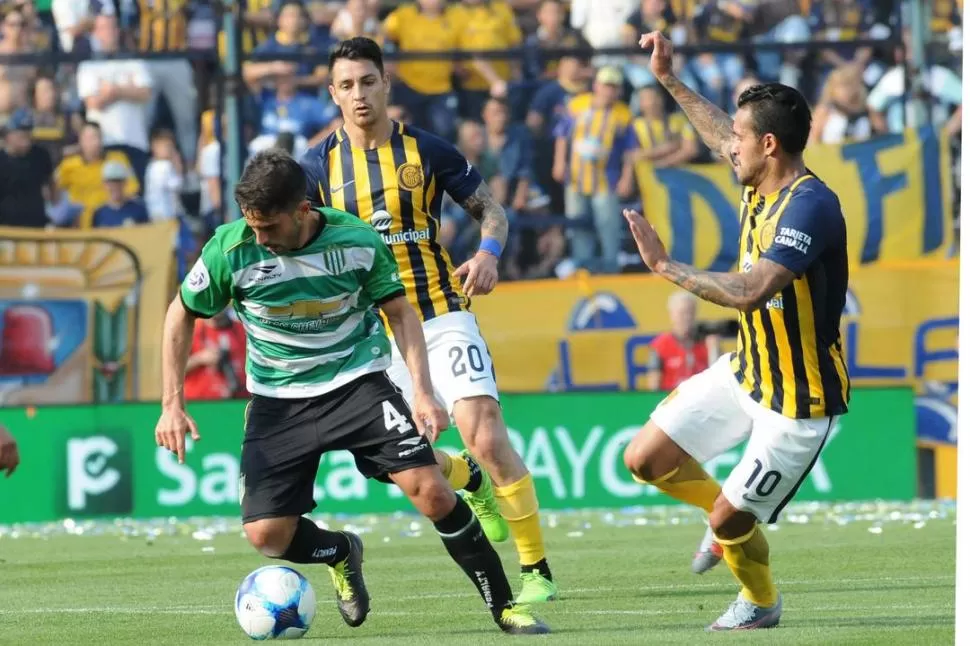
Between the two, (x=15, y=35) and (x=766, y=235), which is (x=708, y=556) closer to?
(x=766, y=235)

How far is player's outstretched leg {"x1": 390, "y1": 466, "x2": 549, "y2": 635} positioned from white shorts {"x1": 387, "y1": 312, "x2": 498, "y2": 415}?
159cm

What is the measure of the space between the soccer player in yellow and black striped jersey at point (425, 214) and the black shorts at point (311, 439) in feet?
4.64

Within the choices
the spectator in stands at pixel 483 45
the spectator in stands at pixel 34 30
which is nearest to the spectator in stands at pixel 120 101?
the spectator in stands at pixel 34 30

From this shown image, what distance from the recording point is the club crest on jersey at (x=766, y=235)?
7.03m

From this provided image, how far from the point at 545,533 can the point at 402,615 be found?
498 centimetres

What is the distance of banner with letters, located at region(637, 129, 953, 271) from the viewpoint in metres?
16.2

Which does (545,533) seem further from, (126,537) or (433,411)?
(433,411)

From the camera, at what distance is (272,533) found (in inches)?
281

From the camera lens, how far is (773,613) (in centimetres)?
720

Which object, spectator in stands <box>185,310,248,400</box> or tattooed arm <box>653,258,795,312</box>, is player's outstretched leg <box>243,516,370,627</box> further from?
spectator in stands <box>185,310,248,400</box>

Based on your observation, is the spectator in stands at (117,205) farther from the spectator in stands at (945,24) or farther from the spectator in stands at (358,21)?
the spectator in stands at (945,24)

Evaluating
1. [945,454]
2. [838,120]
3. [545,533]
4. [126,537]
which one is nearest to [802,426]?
[545,533]

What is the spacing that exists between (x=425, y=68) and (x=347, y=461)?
12.9 ft

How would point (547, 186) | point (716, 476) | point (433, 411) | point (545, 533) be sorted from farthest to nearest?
1. point (547, 186)
2. point (716, 476)
3. point (545, 533)
4. point (433, 411)
